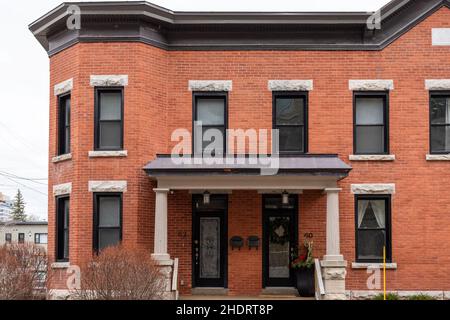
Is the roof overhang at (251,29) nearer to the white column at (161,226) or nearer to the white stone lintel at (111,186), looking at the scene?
the white stone lintel at (111,186)

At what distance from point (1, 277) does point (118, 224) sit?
4616 mm

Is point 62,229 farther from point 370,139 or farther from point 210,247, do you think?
point 370,139

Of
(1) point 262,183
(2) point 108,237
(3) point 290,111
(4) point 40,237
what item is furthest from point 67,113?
(4) point 40,237

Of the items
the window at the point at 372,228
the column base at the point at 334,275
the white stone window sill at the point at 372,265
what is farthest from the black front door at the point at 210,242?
the window at the point at 372,228

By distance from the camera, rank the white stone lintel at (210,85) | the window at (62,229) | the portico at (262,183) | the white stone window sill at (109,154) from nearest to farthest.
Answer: the portico at (262,183), the white stone window sill at (109,154), the window at (62,229), the white stone lintel at (210,85)

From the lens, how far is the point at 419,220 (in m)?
18.2

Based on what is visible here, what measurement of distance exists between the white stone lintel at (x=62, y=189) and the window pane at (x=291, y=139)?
608 centimetres

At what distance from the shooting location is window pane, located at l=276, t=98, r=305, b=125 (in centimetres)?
1881

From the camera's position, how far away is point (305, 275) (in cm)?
1747

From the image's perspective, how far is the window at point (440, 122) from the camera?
18.7 meters

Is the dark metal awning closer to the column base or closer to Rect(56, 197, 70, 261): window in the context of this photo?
the column base

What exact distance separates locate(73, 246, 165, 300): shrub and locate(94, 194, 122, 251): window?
2.70 meters

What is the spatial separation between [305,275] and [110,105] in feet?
23.5

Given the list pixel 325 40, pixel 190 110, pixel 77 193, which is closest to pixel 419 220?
pixel 325 40
